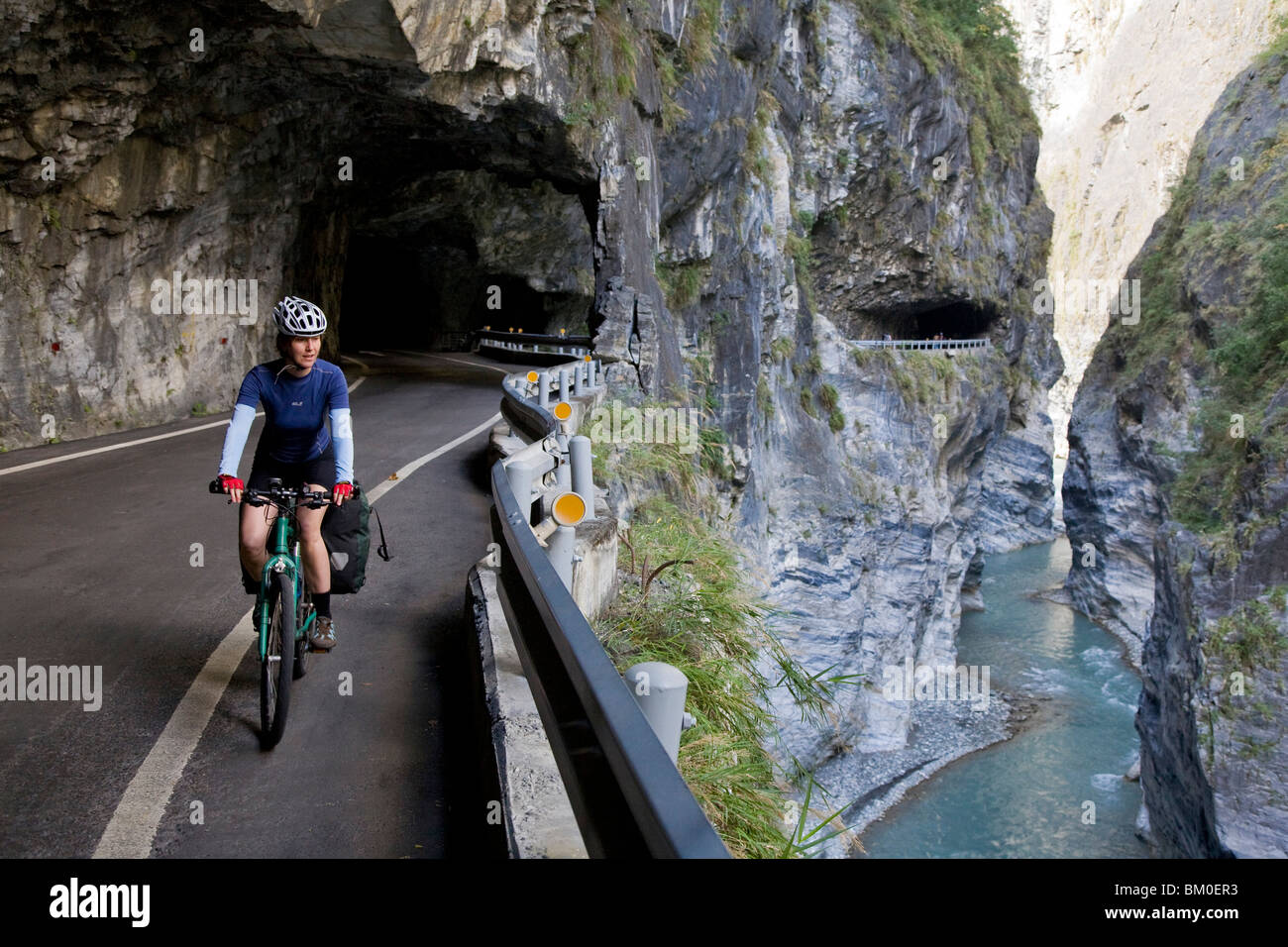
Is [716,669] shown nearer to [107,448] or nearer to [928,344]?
[107,448]

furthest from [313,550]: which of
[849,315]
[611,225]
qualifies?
[849,315]

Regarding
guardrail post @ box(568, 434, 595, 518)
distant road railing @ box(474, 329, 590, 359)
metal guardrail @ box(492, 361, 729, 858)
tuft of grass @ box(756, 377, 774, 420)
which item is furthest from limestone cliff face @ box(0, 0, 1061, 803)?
metal guardrail @ box(492, 361, 729, 858)

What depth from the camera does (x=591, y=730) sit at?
8.10ft

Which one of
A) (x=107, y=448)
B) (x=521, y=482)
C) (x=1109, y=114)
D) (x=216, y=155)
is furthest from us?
(x=1109, y=114)

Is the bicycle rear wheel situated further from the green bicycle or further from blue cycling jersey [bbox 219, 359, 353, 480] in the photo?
blue cycling jersey [bbox 219, 359, 353, 480]

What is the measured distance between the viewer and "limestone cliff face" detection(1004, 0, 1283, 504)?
2869 inches

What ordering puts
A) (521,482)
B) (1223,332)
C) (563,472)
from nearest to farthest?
1. (521,482)
2. (563,472)
3. (1223,332)

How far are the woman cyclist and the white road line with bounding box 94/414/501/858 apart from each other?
731 millimetres

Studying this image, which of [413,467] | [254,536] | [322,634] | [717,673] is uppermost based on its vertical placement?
[254,536]

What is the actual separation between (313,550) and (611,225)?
15025 millimetres
